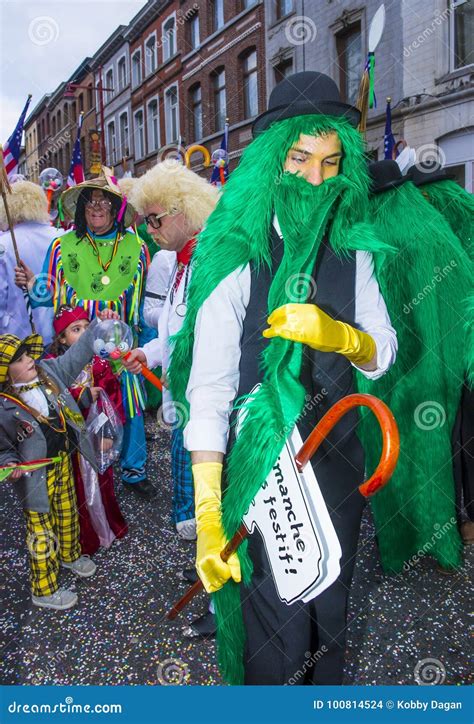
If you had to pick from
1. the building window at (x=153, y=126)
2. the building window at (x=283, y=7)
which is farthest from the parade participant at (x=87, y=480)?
the building window at (x=153, y=126)

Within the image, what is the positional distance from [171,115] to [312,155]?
1294 cm

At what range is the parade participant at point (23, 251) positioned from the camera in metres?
3.62

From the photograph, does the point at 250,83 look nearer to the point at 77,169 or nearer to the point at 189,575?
the point at 77,169

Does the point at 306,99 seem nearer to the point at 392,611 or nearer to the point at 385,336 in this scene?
the point at 385,336

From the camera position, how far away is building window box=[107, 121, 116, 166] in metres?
17.1

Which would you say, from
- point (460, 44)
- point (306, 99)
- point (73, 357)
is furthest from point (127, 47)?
point (306, 99)

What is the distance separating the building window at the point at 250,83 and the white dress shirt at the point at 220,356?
887 centimetres

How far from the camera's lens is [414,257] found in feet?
7.73

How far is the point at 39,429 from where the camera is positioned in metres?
2.31

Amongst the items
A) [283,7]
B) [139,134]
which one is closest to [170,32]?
[283,7]

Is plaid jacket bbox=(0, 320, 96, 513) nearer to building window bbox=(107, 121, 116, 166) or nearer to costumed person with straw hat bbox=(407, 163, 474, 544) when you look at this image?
costumed person with straw hat bbox=(407, 163, 474, 544)

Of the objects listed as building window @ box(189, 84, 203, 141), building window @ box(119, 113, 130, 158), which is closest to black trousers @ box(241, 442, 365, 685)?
building window @ box(189, 84, 203, 141)

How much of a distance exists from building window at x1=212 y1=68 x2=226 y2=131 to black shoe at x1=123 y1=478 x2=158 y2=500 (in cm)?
878

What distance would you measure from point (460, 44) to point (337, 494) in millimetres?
9471
